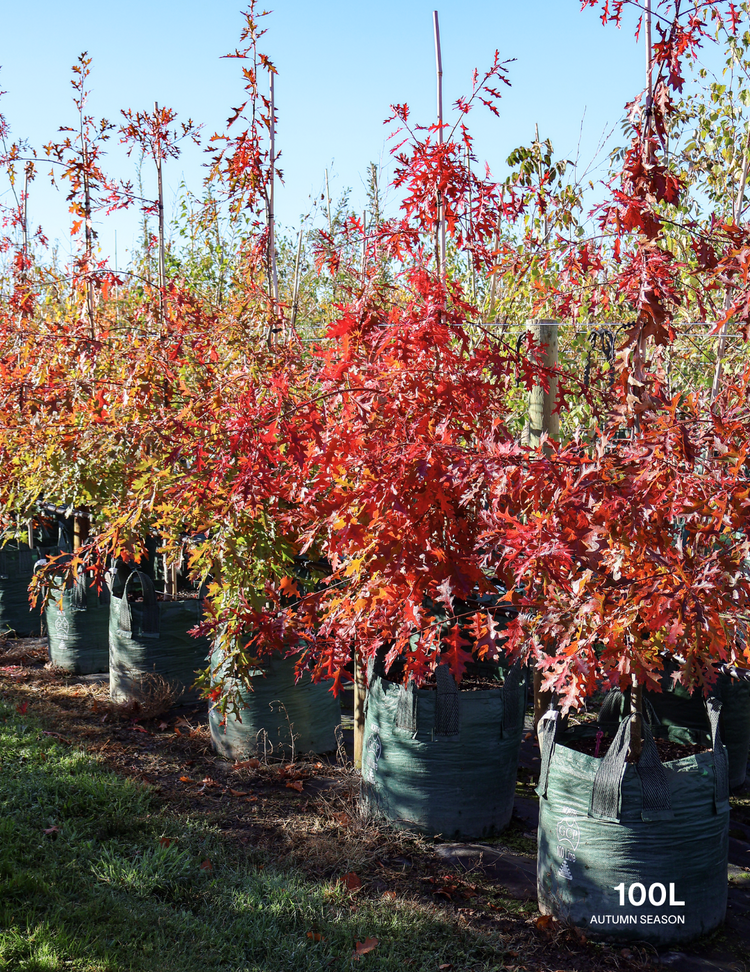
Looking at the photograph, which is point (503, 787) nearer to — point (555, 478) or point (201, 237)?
point (555, 478)

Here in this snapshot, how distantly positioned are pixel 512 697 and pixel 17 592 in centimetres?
436

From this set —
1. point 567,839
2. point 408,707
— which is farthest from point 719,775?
point 408,707

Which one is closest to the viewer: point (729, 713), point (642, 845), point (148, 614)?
point (642, 845)

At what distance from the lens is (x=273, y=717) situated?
3.91 metres

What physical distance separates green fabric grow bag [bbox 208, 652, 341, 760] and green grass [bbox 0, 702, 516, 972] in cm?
68

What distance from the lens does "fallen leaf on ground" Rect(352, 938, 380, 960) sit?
7.93 feet

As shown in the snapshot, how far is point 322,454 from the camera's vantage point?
2674 millimetres

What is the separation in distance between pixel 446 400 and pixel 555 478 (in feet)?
2.09

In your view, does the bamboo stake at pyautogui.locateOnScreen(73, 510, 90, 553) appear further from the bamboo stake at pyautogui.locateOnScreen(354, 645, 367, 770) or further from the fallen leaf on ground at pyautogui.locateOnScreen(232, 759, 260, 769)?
the bamboo stake at pyautogui.locateOnScreen(354, 645, 367, 770)

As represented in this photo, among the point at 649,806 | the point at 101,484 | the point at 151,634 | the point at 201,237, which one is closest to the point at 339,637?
the point at 649,806

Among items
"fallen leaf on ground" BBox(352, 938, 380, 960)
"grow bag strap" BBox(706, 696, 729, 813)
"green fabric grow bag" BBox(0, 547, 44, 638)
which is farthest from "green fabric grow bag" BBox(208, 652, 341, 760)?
"green fabric grow bag" BBox(0, 547, 44, 638)

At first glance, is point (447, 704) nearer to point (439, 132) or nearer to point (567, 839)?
point (567, 839)

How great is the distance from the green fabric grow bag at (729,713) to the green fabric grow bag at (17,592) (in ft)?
14.4

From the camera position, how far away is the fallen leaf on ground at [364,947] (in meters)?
2.42
